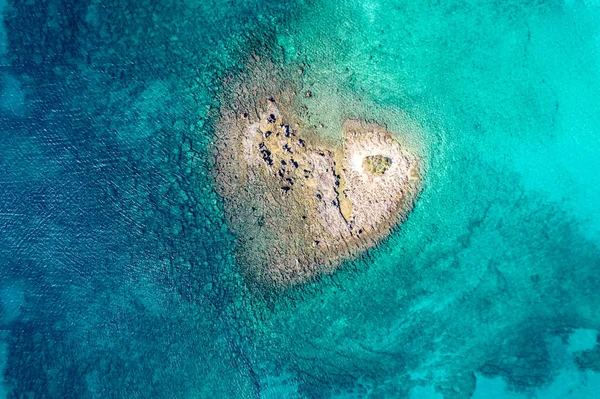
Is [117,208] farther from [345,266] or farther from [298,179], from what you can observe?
[345,266]

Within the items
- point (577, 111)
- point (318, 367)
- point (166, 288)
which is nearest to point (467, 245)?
point (577, 111)

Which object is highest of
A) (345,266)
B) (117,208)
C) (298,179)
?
(298,179)

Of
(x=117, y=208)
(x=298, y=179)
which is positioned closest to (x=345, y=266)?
(x=298, y=179)

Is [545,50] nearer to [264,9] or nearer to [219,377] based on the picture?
[264,9]

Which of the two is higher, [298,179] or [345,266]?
[298,179]

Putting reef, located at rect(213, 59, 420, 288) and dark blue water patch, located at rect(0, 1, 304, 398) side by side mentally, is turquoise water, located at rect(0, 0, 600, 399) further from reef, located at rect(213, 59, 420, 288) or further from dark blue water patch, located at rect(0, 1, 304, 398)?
reef, located at rect(213, 59, 420, 288)

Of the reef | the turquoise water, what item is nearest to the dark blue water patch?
the turquoise water
